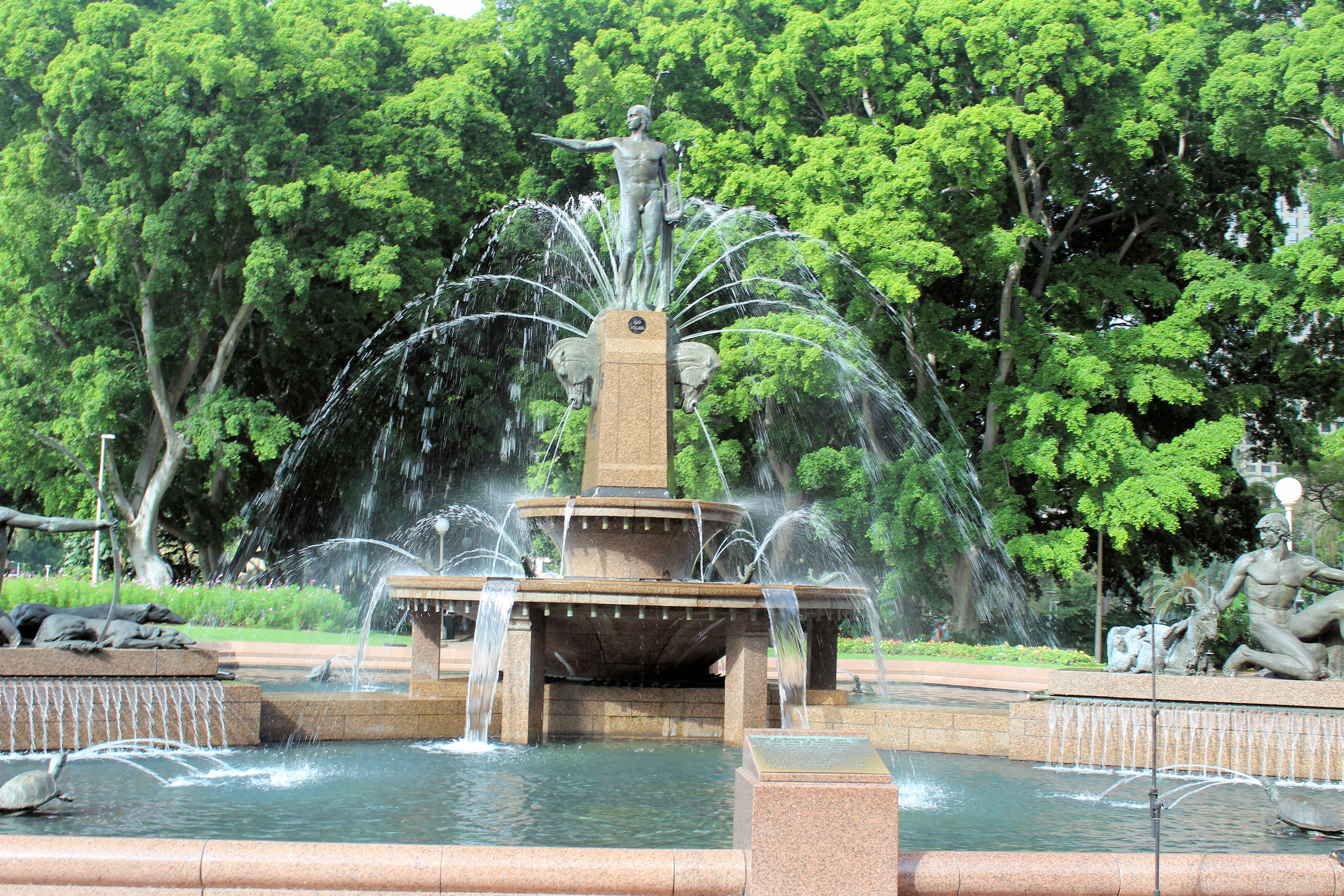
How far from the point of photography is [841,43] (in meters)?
31.4

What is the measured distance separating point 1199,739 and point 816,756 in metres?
7.26

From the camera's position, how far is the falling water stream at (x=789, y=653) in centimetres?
1216

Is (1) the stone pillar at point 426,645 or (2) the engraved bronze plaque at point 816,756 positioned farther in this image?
(1) the stone pillar at point 426,645

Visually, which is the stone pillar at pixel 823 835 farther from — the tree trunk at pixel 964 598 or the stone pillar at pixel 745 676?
the tree trunk at pixel 964 598

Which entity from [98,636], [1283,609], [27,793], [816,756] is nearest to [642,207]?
[98,636]

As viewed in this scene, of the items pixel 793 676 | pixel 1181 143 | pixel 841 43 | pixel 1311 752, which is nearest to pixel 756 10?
pixel 841 43

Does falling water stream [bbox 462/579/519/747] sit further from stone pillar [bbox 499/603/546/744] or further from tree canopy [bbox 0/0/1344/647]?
tree canopy [bbox 0/0/1344/647]

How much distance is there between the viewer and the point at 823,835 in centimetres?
555

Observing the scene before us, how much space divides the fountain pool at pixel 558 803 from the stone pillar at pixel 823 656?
3.16 metres

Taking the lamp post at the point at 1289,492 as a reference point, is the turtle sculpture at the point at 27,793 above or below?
below

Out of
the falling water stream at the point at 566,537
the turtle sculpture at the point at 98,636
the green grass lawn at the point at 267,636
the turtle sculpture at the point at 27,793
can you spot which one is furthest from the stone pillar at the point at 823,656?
the green grass lawn at the point at 267,636

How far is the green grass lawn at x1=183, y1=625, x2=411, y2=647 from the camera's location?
2298cm

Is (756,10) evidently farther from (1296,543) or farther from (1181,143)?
(1296,543)

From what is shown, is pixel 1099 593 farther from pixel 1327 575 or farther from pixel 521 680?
pixel 521 680
